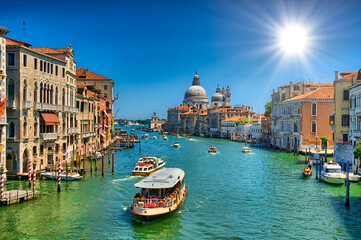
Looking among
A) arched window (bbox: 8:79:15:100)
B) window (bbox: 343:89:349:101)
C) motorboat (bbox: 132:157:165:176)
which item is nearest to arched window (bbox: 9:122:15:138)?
arched window (bbox: 8:79:15:100)

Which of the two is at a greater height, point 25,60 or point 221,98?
point 221,98

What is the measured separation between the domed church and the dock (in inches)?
5637

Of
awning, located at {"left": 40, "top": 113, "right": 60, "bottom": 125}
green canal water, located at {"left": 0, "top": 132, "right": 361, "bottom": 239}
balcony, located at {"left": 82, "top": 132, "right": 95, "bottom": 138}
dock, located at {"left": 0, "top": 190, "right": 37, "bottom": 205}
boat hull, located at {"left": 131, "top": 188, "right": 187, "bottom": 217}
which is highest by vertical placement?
awning, located at {"left": 40, "top": 113, "right": 60, "bottom": 125}

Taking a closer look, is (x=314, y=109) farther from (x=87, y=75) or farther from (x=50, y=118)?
(x=50, y=118)

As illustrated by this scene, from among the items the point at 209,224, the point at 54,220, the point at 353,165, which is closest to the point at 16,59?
the point at 54,220

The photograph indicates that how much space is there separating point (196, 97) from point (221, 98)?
13.6m

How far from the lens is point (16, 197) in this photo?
17.0m

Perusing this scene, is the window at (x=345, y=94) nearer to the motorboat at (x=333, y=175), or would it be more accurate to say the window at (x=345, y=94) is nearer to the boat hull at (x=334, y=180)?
the motorboat at (x=333, y=175)

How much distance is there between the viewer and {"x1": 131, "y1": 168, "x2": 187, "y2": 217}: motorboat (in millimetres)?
15336

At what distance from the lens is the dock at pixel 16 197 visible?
653 inches

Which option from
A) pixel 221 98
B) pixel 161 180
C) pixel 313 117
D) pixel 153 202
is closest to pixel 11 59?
pixel 161 180

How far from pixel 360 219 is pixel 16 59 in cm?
1992

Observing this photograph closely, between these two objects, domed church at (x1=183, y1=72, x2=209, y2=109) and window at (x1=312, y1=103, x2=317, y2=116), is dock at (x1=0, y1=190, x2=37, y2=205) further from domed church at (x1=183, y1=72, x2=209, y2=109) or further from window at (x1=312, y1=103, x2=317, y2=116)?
domed church at (x1=183, y1=72, x2=209, y2=109)

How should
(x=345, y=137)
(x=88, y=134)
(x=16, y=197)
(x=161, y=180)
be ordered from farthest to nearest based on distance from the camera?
1. (x=88, y=134)
2. (x=345, y=137)
3. (x=161, y=180)
4. (x=16, y=197)
